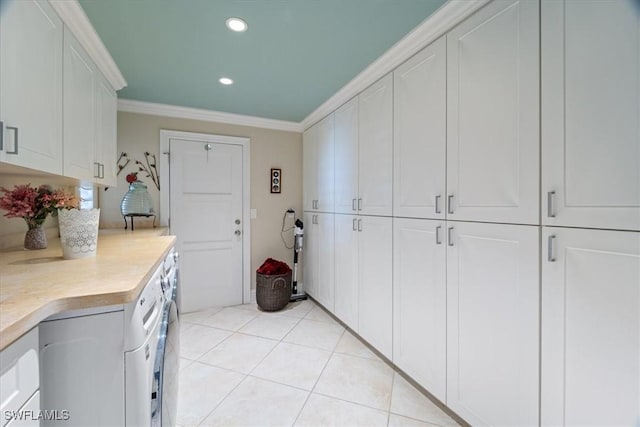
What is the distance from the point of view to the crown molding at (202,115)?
281 cm

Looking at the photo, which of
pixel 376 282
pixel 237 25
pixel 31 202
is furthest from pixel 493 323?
pixel 31 202

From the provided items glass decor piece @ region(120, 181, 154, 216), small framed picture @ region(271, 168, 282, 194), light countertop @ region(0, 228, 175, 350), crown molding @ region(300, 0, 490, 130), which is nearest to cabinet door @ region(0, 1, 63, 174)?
light countertop @ region(0, 228, 175, 350)

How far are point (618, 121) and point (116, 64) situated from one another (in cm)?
285

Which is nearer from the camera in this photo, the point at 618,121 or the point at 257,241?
the point at 618,121

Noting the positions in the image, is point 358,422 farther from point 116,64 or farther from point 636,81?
point 116,64

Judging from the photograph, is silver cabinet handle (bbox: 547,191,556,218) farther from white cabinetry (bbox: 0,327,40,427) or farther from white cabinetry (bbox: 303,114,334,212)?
white cabinetry (bbox: 303,114,334,212)

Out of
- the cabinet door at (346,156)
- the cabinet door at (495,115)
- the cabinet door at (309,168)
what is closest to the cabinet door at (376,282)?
the cabinet door at (346,156)

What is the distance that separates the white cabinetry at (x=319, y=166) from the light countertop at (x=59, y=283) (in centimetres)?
181

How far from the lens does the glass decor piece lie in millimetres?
2625

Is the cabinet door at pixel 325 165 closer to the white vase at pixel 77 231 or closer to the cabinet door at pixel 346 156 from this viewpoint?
the cabinet door at pixel 346 156

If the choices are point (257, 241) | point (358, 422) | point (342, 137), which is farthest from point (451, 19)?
point (257, 241)

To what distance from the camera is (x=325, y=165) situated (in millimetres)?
2939

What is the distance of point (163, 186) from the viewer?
295 centimetres

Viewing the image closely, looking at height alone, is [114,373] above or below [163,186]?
below
